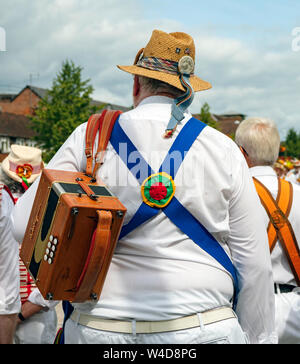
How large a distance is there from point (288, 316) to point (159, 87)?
1.78 meters

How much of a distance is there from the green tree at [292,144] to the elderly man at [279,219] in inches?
2488

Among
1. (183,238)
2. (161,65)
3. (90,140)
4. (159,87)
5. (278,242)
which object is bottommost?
(278,242)

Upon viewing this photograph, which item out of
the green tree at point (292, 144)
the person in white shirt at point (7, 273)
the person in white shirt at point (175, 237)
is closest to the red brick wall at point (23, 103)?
the green tree at point (292, 144)

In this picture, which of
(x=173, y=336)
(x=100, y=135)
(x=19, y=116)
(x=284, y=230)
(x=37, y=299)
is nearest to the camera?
(x=173, y=336)

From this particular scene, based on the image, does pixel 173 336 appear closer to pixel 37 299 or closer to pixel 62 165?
pixel 62 165

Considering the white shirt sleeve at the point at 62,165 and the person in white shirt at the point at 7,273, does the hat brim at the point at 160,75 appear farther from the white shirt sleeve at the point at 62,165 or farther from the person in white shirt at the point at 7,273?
the person in white shirt at the point at 7,273

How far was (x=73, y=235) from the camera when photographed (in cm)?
172

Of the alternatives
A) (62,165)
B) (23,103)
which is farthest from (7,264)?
(23,103)

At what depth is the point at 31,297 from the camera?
343cm

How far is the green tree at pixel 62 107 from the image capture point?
36.8m

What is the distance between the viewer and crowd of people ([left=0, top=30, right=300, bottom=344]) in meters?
1.88

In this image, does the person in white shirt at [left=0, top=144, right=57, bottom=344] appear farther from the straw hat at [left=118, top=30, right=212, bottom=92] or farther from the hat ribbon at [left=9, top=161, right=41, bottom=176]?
the straw hat at [left=118, top=30, right=212, bottom=92]
